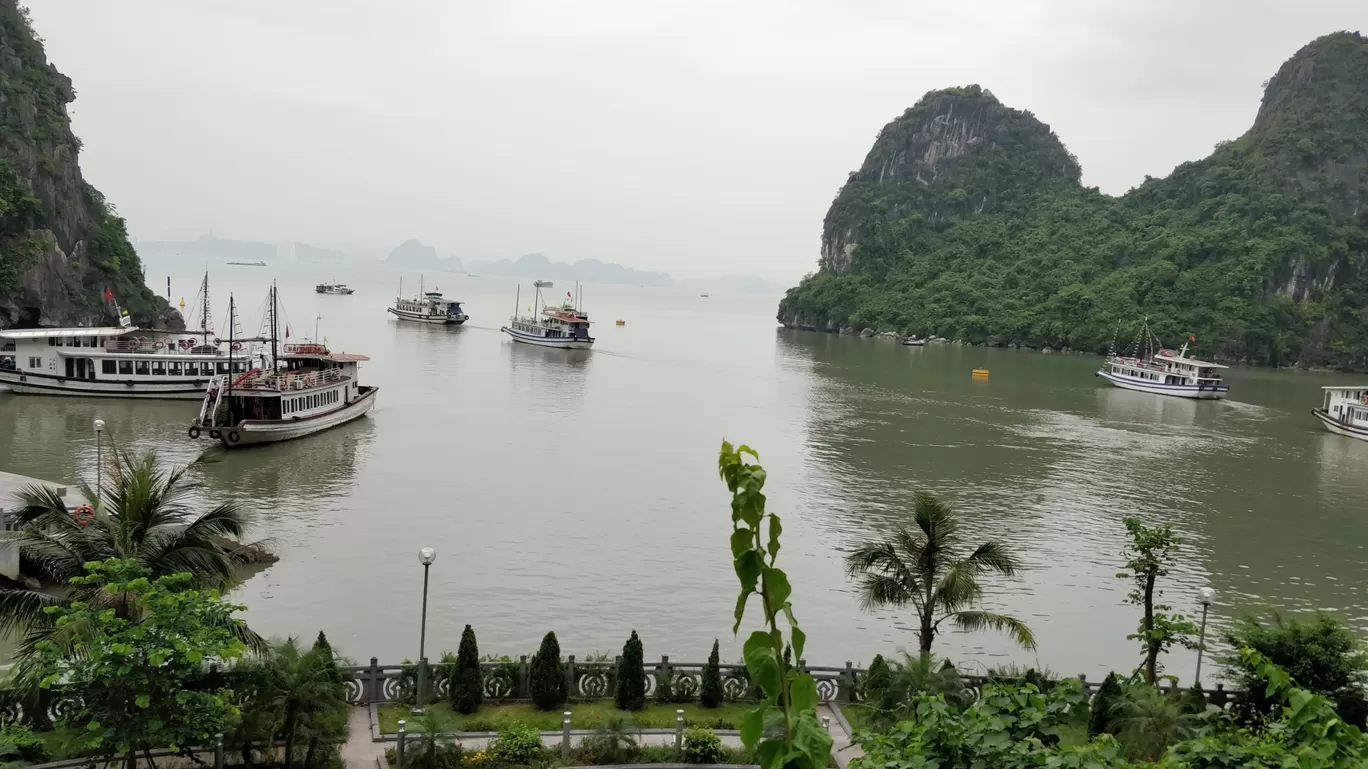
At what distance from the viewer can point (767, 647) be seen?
11.6 ft

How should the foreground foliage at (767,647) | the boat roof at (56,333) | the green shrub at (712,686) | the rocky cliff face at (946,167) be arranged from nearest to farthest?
the foreground foliage at (767,647), the green shrub at (712,686), the boat roof at (56,333), the rocky cliff face at (946,167)

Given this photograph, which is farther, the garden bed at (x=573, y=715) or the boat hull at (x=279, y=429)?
the boat hull at (x=279, y=429)

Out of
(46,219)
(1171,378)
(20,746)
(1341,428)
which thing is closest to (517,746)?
(20,746)

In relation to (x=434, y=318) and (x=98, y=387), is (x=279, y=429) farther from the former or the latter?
(x=434, y=318)

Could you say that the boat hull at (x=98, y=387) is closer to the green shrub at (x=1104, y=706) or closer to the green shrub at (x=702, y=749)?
the green shrub at (x=702, y=749)

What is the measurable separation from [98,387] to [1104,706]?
5286 cm

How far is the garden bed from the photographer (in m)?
14.5

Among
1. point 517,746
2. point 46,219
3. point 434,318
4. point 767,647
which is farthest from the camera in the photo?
point 434,318

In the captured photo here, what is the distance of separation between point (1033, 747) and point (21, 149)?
267 ft

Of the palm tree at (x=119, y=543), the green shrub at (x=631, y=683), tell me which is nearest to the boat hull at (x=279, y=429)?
the palm tree at (x=119, y=543)

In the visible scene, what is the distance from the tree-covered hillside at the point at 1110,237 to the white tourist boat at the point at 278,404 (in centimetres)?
9758

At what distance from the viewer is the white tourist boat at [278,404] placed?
3950cm

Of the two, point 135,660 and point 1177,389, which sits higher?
point 1177,389

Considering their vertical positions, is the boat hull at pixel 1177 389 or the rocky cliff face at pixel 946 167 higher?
the rocky cliff face at pixel 946 167
